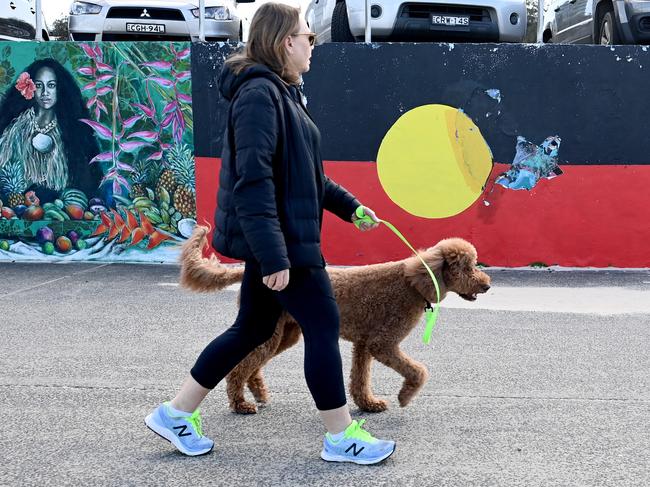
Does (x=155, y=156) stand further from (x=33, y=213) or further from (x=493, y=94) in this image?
(x=493, y=94)

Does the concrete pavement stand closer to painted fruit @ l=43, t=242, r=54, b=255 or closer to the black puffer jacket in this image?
the black puffer jacket

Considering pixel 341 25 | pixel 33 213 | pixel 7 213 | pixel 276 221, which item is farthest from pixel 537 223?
pixel 276 221

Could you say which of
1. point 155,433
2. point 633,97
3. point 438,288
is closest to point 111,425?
point 155,433

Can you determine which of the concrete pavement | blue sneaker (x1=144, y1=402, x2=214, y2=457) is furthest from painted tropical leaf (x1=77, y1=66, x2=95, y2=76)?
blue sneaker (x1=144, y1=402, x2=214, y2=457)

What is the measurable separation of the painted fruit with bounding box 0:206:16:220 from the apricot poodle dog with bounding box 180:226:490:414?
6105 millimetres

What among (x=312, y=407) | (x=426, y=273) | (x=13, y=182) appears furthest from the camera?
(x=13, y=182)

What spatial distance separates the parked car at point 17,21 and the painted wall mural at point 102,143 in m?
2.03

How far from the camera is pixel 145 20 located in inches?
462

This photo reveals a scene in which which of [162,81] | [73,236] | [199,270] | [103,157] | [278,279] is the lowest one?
[73,236]

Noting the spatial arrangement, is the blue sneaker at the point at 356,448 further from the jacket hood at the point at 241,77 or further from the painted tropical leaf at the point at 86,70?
the painted tropical leaf at the point at 86,70

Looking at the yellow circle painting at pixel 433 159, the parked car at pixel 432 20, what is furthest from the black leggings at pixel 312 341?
the parked car at pixel 432 20

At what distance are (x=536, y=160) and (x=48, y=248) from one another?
18.8 ft

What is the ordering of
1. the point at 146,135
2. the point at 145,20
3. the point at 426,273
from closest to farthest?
the point at 426,273 < the point at 146,135 < the point at 145,20

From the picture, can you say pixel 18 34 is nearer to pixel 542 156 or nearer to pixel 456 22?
pixel 456 22
